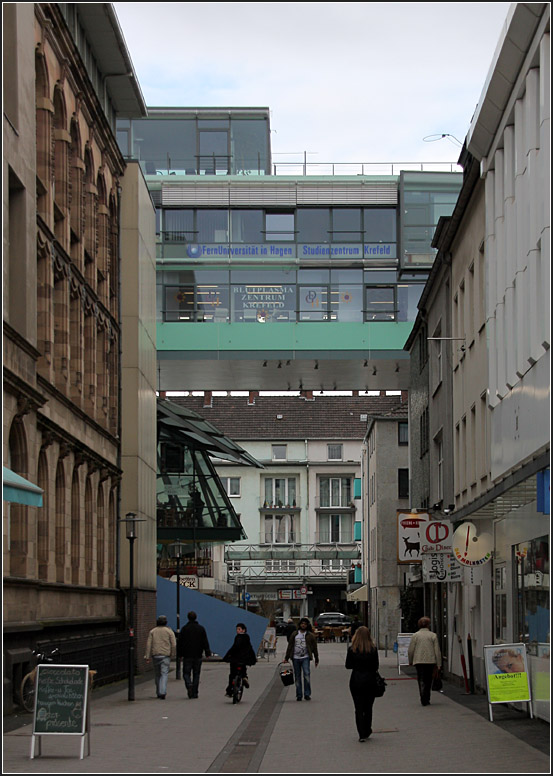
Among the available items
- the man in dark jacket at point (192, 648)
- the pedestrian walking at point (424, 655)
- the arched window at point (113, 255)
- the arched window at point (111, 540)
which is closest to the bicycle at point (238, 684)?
the man in dark jacket at point (192, 648)

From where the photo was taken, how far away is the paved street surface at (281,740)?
14281 millimetres

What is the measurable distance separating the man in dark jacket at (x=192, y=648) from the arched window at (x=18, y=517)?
14.6 ft

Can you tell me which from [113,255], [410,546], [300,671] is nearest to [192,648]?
[300,671]

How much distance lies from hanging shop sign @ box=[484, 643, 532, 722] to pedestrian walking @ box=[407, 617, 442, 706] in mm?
4165

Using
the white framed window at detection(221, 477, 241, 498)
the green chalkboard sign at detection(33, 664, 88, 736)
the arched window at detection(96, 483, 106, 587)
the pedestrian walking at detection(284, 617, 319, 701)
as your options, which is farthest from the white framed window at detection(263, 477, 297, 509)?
the green chalkboard sign at detection(33, 664, 88, 736)

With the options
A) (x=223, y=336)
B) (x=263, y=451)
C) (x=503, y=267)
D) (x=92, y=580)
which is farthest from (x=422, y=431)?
(x=263, y=451)

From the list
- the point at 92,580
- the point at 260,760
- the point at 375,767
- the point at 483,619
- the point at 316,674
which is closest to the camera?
the point at 375,767

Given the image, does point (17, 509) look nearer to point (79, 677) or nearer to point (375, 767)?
point (79, 677)

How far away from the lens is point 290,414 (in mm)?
111375

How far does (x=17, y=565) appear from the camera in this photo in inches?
914

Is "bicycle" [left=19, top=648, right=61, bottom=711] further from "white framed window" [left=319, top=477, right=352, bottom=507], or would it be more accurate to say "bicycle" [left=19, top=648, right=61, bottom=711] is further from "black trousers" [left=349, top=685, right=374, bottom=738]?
"white framed window" [left=319, top=477, right=352, bottom=507]

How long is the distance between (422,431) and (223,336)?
308 inches

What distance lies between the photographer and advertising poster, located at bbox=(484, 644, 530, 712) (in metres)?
18.8

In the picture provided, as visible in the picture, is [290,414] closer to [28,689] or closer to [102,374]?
[102,374]
